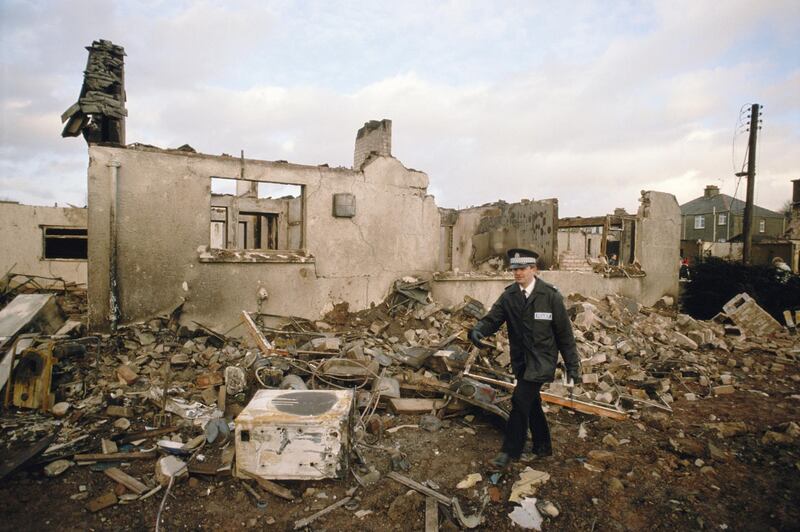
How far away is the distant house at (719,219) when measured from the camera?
3328cm

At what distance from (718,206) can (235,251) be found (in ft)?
132

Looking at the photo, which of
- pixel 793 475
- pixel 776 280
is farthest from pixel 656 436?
pixel 776 280

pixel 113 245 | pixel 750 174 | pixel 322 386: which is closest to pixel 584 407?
pixel 322 386

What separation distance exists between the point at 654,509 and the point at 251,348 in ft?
19.2

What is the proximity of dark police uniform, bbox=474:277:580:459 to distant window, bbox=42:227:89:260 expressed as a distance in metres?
15.1

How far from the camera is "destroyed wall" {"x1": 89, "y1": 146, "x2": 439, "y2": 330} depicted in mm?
6727

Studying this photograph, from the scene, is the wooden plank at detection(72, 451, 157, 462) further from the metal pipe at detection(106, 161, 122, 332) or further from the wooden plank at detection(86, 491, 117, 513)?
the metal pipe at detection(106, 161, 122, 332)

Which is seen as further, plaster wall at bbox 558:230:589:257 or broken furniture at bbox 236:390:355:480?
plaster wall at bbox 558:230:589:257

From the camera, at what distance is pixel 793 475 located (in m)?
3.77

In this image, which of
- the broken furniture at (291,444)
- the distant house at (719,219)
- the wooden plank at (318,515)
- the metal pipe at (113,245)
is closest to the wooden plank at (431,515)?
the wooden plank at (318,515)

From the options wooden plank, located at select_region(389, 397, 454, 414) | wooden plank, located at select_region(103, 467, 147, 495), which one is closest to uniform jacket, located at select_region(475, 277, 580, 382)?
wooden plank, located at select_region(389, 397, 454, 414)

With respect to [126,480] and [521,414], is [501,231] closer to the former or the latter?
[521,414]

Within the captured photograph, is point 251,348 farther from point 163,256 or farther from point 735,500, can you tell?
point 735,500

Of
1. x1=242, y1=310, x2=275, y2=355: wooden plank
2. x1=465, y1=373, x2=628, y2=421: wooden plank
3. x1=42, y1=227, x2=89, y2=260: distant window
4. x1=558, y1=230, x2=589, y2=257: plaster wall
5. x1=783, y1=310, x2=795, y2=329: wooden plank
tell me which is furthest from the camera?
x1=558, y1=230, x2=589, y2=257: plaster wall
